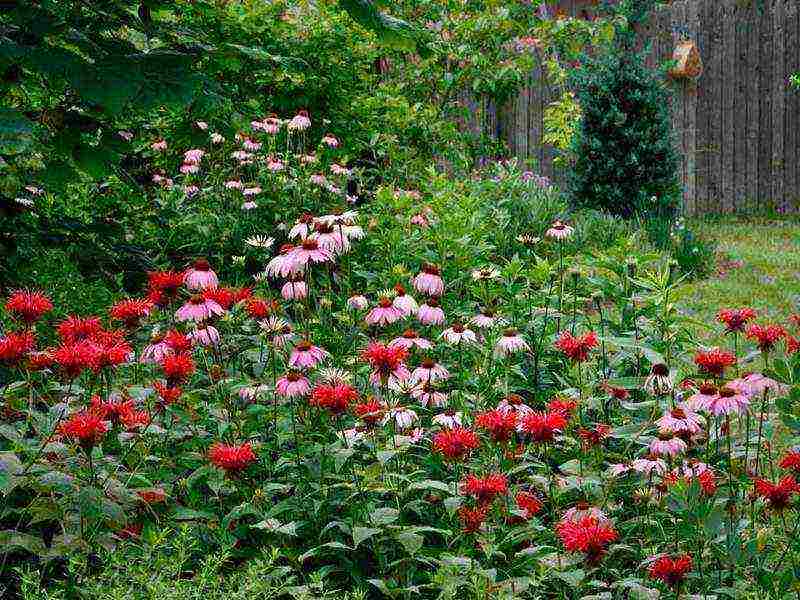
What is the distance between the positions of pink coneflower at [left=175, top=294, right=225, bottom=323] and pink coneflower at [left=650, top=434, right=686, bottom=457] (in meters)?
1.23

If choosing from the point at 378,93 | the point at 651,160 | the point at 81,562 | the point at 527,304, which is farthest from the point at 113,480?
the point at 651,160

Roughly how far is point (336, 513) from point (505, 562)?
47 centimetres

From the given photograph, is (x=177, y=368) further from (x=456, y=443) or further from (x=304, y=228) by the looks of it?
(x=304, y=228)

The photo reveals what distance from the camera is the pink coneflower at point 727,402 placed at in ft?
8.68

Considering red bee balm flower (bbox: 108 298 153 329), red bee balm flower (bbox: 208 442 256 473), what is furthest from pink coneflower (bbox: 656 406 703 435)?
red bee balm flower (bbox: 108 298 153 329)

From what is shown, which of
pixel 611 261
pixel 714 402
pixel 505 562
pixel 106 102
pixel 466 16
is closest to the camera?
pixel 106 102

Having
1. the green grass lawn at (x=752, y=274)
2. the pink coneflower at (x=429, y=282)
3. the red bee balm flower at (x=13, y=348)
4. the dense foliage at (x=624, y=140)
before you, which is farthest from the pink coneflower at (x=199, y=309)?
the dense foliage at (x=624, y=140)

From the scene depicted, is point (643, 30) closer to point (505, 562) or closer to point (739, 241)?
point (739, 241)

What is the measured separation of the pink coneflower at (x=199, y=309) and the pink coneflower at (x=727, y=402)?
1.35 meters

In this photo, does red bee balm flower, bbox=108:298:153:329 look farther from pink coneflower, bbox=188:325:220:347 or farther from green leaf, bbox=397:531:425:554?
green leaf, bbox=397:531:425:554

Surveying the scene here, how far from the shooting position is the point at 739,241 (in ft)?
32.3

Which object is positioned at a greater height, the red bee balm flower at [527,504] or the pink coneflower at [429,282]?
the pink coneflower at [429,282]

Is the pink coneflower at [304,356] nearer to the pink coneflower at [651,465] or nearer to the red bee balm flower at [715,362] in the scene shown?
the pink coneflower at [651,465]

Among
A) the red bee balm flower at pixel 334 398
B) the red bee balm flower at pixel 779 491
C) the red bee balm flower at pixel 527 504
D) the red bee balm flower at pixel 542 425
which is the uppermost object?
the red bee balm flower at pixel 334 398
